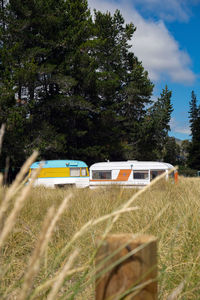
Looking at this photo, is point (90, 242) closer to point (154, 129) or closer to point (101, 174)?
point (101, 174)

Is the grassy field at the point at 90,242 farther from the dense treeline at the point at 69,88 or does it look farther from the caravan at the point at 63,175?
the dense treeline at the point at 69,88

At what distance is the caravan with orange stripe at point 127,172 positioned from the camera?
562 inches

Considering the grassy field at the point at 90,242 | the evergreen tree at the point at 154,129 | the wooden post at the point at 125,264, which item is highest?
the evergreen tree at the point at 154,129

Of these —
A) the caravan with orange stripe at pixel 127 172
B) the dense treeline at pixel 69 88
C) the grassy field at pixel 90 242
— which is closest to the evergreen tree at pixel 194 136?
the dense treeline at pixel 69 88

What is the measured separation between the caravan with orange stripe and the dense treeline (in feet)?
13.9

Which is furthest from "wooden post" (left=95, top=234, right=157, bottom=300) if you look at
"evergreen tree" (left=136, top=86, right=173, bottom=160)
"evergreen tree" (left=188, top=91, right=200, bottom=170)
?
"evergreen tree" (left=188, top=91, right=200, bottom=170)

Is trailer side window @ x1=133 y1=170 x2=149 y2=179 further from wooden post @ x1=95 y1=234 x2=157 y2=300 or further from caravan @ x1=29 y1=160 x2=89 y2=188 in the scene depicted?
wooden post @ x1=95 y1=234 x2=157 y2=300

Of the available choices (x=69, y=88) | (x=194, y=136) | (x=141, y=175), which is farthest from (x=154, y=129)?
(x=194, y=136)

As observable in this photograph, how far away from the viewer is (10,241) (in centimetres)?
389

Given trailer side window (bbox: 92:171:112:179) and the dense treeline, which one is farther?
the dense treeline

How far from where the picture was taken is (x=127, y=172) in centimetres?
1466

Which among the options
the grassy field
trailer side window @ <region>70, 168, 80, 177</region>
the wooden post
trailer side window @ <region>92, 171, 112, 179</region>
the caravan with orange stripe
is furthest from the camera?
trailer side window @ <region>70, 168, 80, 177</region>

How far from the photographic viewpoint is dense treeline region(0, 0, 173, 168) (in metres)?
17.0

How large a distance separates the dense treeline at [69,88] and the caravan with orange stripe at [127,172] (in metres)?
4.23
